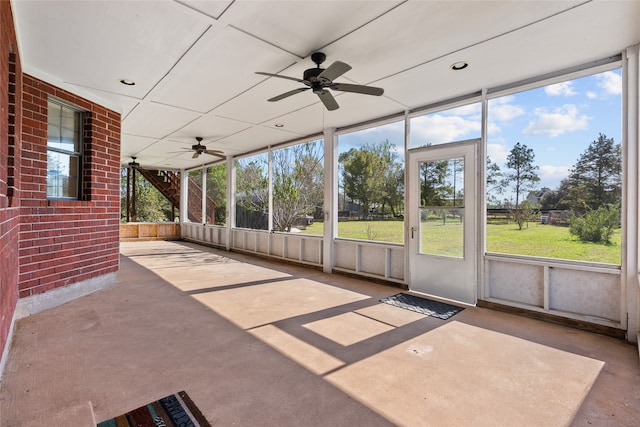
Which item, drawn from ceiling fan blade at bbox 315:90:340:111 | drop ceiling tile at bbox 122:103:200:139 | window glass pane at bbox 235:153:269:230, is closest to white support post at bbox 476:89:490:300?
ceiling fan blade at bbox 315:90:340:111

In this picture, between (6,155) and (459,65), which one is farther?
(459,65)

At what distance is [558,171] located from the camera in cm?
389

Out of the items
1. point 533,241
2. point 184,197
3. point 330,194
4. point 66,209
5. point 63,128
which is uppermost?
point 63,128

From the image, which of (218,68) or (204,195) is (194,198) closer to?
(204,195)

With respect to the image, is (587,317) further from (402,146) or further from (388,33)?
(388,33)

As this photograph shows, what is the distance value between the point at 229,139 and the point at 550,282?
6.66 meters

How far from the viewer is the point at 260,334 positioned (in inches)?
130

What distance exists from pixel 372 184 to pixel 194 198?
8540mm

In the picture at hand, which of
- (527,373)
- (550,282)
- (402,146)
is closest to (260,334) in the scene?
(527,373)

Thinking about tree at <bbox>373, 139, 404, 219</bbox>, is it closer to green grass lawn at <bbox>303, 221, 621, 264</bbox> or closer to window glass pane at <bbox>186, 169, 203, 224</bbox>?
green grass lawn at <bbox>303, 221, 621, 264</bbox>

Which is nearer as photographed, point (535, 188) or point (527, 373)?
point (527, 373)

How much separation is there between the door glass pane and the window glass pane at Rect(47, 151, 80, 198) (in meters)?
5.23

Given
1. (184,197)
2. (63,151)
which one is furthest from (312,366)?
(184,197)

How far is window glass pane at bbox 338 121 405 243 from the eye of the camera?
557 centimetres
